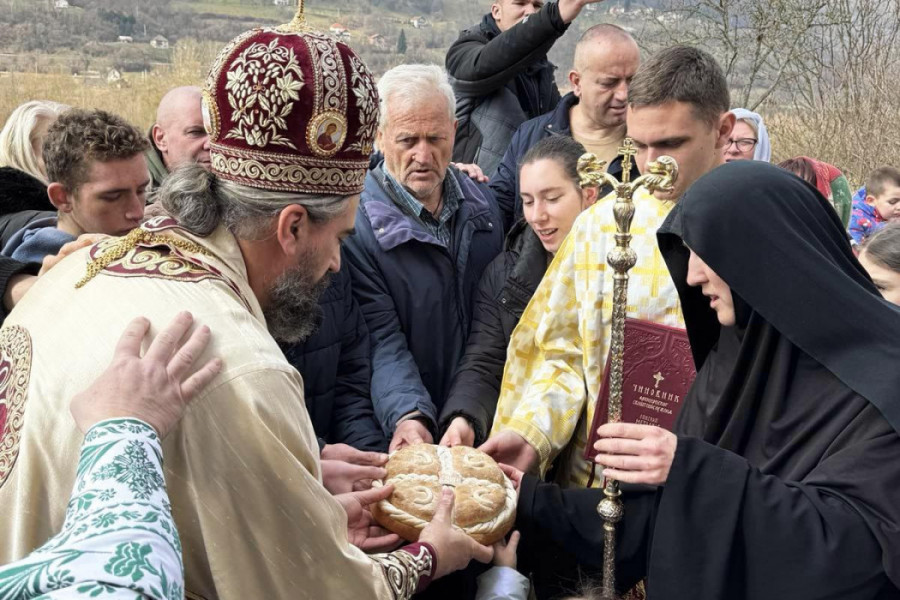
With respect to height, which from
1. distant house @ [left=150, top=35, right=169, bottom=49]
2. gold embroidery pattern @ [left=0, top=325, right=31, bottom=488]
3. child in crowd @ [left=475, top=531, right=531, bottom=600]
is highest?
distant house @ [left=150, top=35, right=169, bottom=49]

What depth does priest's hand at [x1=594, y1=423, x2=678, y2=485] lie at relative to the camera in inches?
100

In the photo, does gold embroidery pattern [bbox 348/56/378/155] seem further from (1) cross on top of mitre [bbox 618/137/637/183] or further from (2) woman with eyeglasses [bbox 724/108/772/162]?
(2) woman with eyeglasses [bbox 724/108/772/162]

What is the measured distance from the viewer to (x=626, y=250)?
2.75 metres

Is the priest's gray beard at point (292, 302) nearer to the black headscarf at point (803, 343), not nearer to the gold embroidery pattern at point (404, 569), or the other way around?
the gold embroidery pattern at point (404, 569)

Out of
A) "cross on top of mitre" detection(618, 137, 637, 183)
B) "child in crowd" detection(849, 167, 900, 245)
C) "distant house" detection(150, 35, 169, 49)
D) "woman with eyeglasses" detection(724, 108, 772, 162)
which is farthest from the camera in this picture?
"distant house" detection(150, 35, 169, 49)

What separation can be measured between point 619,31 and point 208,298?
12.4 ft

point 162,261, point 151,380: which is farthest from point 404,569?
point 162,261

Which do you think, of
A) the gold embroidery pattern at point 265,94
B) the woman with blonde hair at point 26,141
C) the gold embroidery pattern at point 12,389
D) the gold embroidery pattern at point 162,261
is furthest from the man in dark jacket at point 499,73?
the gold embroidery pattern at point 12,389

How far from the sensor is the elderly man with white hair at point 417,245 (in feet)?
13.3

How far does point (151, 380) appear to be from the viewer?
189 cm

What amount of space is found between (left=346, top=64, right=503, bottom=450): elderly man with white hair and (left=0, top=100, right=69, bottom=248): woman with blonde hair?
149cm

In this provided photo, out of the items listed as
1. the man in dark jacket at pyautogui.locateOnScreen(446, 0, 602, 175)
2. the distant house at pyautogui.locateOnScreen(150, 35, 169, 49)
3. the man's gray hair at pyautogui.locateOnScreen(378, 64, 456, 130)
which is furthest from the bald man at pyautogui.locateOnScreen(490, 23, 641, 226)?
the distant house at pyautogui.locateOnScreen(150, 35, 169, 49)

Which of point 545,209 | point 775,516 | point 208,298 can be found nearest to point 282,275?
point 208,298

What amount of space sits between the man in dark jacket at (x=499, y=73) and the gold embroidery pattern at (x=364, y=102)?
115 inches
